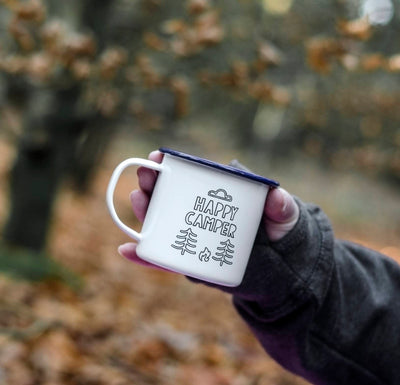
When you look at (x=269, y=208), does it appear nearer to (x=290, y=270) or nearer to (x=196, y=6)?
(x=290, y=270)

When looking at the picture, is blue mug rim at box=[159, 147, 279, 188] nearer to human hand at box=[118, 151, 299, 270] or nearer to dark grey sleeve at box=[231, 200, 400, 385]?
human hand at box=[118, 151, 299, 270]

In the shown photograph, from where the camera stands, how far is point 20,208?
4.49 metres

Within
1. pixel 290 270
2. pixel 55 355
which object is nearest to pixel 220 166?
pixel 290 270

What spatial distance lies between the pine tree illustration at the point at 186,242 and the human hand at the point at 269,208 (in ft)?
0.48

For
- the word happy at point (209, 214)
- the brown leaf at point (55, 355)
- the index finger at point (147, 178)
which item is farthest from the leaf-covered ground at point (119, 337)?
the word happy at point (209, 214)

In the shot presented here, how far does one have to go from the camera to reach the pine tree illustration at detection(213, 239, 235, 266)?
49.0 inches

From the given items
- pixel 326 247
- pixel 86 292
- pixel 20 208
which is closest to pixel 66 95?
pixel 20 208

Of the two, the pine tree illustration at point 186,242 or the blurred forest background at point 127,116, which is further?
the blurred forest background at point 127,116

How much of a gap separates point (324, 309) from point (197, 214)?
511mm

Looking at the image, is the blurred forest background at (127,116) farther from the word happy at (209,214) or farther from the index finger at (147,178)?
the word happy at (209,214)

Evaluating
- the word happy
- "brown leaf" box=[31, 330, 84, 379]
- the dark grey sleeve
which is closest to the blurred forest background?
"brown leaf" box=[31, 330, 84, 379]

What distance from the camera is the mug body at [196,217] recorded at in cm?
122

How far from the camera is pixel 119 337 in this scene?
2.64 m

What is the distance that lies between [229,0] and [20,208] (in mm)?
2258
